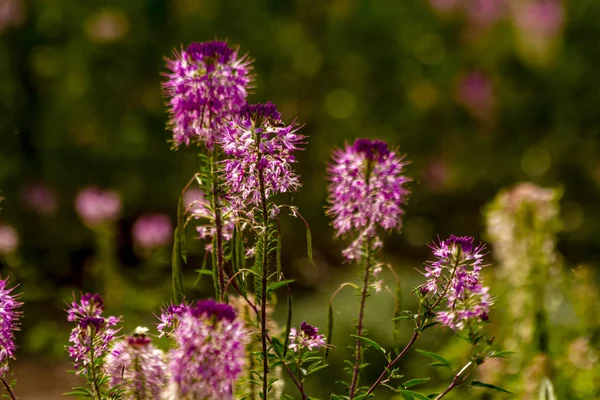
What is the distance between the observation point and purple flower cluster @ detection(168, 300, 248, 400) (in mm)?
1217

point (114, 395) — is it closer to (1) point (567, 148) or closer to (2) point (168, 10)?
(2) point (168, 10)

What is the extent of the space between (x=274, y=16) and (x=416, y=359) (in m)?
4.13

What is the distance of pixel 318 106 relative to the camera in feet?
23.9

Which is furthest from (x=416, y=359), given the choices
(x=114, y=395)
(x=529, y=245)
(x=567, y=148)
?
(x=567, y=148)

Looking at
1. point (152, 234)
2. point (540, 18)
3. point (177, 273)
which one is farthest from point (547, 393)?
point (540, 18)

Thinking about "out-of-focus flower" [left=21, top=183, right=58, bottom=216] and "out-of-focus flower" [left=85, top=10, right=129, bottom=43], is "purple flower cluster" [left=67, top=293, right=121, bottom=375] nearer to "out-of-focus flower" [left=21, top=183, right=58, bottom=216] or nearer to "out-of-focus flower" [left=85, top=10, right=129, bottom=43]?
"out-of-focus flower" [left=21, top=183, right=58, bottom=216]

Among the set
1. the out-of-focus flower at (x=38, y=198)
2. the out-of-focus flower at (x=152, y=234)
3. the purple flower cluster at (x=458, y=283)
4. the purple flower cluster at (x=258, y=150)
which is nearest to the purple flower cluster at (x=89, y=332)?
the purple flower cluster at (x=258, y=150)

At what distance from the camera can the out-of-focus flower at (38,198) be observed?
669 cm

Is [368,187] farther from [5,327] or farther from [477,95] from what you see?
[477,95]

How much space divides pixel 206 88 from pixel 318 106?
5740mm

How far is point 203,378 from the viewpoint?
122 cm

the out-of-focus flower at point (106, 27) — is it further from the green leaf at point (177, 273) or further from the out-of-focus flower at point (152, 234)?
the green leaf at point (177, 273)

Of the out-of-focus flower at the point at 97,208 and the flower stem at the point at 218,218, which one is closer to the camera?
the flower stem at the point at 218,218

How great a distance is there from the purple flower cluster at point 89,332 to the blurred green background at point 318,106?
14.5 feet
